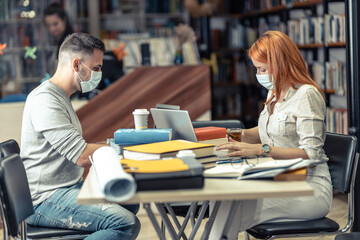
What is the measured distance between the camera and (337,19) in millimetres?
4574

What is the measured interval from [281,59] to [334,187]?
642mm

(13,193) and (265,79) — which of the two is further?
(265,79)

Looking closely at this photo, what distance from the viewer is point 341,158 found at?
2486mm

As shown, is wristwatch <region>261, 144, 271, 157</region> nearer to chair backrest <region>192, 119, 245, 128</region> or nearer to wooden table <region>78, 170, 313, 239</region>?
wooden table <region>78, 170, 313, 239</region>

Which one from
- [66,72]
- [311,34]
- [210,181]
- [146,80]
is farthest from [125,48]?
[210,181]

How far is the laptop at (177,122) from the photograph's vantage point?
2.22 meters

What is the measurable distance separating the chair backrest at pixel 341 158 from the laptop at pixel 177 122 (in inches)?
27.9

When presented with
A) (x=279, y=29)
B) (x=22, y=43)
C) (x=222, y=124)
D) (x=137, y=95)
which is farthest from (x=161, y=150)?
(x=22, y=43)

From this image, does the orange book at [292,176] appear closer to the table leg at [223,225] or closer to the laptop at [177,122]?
the table leg at [223,225]

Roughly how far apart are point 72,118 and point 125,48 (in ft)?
7.78

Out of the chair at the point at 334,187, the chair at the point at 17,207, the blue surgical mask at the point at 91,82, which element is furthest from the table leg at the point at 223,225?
the blue surgical mask at the point at 91,82

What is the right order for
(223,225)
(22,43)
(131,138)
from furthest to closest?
1. (22,43)
2. (131,138)
3. (223,225)

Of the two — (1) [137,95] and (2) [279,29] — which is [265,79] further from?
(2) [279,29]

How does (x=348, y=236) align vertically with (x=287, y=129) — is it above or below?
below
